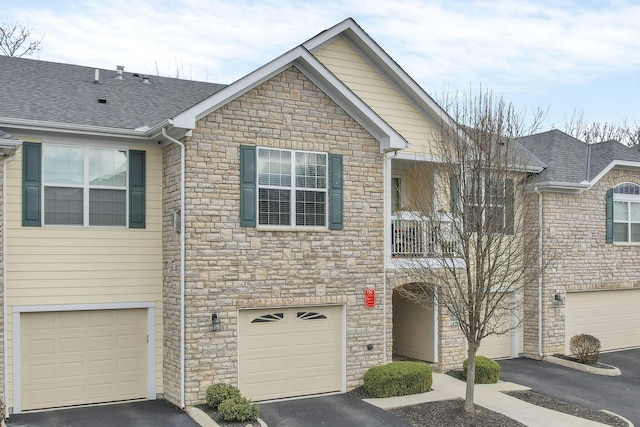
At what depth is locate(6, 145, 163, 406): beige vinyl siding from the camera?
40.8 ft

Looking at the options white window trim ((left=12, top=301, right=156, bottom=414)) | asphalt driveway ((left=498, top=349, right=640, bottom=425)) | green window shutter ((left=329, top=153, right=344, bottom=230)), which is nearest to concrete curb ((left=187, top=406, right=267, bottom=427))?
white window trim ((left=12, top=301, right=156, bottom=414))

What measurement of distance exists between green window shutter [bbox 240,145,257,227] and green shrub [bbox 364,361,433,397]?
168 inches

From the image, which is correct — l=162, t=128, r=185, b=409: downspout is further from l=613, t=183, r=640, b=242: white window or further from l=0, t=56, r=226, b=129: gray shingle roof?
l=613, t=183, r=640, b=242: white window

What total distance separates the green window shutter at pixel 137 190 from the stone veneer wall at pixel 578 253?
10.8 metres

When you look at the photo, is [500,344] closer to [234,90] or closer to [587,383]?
[587,383]

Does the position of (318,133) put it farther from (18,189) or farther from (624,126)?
(624,126)

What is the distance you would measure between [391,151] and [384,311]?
3.70 metres

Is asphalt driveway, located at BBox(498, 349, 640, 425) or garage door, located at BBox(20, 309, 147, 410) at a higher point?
garage door, located at BBox(20, 309, 147, 410)

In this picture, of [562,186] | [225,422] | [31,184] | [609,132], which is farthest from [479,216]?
[609,132]

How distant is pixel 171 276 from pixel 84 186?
255cm

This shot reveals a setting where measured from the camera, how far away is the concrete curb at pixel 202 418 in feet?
37.4

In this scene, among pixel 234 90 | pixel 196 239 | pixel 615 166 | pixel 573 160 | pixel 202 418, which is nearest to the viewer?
pixel 202 418

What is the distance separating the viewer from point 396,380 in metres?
13.9

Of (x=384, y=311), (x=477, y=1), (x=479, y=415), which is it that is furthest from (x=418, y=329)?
(x=477, y=1)
